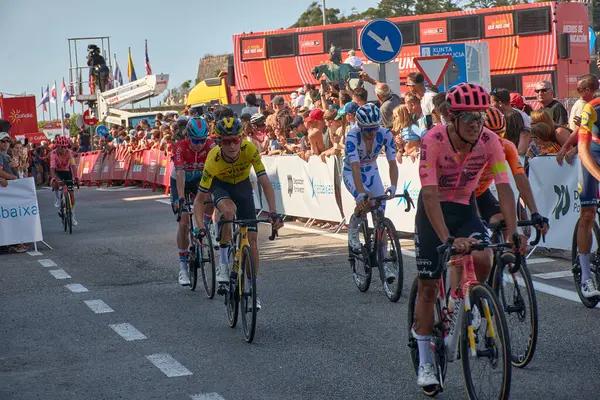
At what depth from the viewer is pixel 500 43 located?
3428cm

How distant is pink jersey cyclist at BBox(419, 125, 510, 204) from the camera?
5.88 meters

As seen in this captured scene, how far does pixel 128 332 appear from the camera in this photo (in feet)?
29.7

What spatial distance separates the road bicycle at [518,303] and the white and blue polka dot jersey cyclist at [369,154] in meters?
3.62

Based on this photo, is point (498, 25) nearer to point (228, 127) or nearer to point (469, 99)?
point (228, 127)

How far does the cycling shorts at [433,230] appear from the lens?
612 cm

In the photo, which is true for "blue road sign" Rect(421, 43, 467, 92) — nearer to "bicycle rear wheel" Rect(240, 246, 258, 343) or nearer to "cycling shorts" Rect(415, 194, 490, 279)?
"bicycle rear wheel" Rect(240, 246, 258, 343)

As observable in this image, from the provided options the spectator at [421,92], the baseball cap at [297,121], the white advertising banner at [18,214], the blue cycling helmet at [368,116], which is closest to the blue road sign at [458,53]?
the spectator at [421,92]

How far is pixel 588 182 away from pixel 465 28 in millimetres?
26779

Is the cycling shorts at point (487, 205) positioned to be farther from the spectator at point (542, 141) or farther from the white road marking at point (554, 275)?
the spectator at point (542, 141)

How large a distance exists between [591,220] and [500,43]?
26.5m

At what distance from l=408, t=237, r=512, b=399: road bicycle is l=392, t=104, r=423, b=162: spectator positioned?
7.92 metres

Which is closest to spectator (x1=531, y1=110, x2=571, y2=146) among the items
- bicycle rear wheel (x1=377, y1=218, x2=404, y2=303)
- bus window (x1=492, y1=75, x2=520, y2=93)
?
bicycle rear wheel (x1=377, y1=218, x2=404, y2=303)

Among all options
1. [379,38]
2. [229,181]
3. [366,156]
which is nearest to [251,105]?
[379,38]

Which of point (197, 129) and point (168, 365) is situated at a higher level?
point (197, 129)
